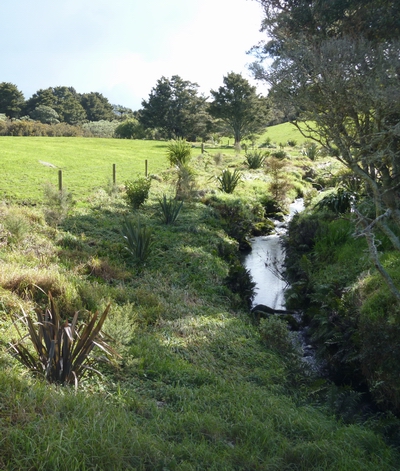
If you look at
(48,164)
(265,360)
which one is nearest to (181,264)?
(265,360)

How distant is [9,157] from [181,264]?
48.0 feet

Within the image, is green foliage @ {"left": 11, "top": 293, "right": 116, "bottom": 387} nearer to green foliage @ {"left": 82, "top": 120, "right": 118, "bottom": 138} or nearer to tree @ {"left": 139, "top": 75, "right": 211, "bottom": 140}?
tree @ {"left": 139, "top": 75, "right": 211, "bottom": 140}

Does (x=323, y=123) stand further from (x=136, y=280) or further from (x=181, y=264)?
(x=136, y=280)

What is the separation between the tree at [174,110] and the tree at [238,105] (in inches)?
237

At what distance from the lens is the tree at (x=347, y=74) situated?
33.0 ft

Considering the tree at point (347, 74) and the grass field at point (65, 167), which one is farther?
the grass field at point (65, 167)

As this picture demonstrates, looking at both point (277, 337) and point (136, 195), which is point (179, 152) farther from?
point (277, 337)

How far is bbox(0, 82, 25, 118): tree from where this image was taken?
178ft

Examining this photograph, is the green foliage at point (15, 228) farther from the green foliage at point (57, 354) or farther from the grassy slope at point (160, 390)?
the green foliage at point (57, 354)

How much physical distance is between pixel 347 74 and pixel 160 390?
928cm

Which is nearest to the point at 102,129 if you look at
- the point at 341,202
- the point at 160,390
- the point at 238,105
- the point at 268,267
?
the point at 238,105

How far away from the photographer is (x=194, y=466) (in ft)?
10.5

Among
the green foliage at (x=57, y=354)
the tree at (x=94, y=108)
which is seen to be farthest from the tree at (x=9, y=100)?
the green foliage at (x=57, y=354)

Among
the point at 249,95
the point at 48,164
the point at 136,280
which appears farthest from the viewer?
the point at 249,95
